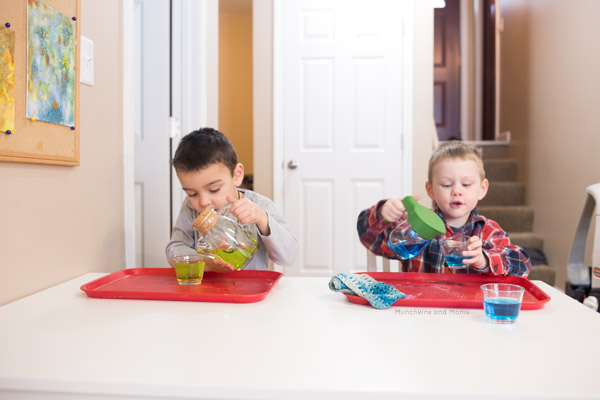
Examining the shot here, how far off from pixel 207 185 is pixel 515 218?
362cm

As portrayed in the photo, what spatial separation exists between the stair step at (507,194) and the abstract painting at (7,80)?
4204 millimetres

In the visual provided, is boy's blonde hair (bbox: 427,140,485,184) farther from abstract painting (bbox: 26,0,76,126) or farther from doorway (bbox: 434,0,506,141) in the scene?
doorway (bbox: 434,0,506,141)

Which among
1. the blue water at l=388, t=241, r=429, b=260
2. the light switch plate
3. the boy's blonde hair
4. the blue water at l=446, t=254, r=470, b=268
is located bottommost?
the blue water at l=446, t=254, r=470, b=268

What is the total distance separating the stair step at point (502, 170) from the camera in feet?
15.6

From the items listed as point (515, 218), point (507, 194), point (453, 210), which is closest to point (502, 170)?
point (507, 194)

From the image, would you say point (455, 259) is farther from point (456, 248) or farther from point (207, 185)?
point (207, 185)

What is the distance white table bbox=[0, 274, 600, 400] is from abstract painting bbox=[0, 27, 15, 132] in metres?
0.36

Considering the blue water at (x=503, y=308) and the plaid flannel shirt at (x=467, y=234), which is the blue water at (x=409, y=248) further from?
the blue water at (x=503, y=308)

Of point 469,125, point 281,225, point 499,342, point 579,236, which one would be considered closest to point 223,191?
point 281,225

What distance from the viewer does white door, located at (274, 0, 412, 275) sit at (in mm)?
3461

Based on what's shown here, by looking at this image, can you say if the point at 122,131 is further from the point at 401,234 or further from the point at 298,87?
the point at 298,87

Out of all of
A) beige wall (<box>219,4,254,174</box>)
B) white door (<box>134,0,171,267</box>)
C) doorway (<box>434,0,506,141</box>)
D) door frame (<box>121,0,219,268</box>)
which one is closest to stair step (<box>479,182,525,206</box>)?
doorway (<box>434,0,506,141</box>)

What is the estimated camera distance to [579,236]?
1.76 metres

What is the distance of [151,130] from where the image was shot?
2.30m
